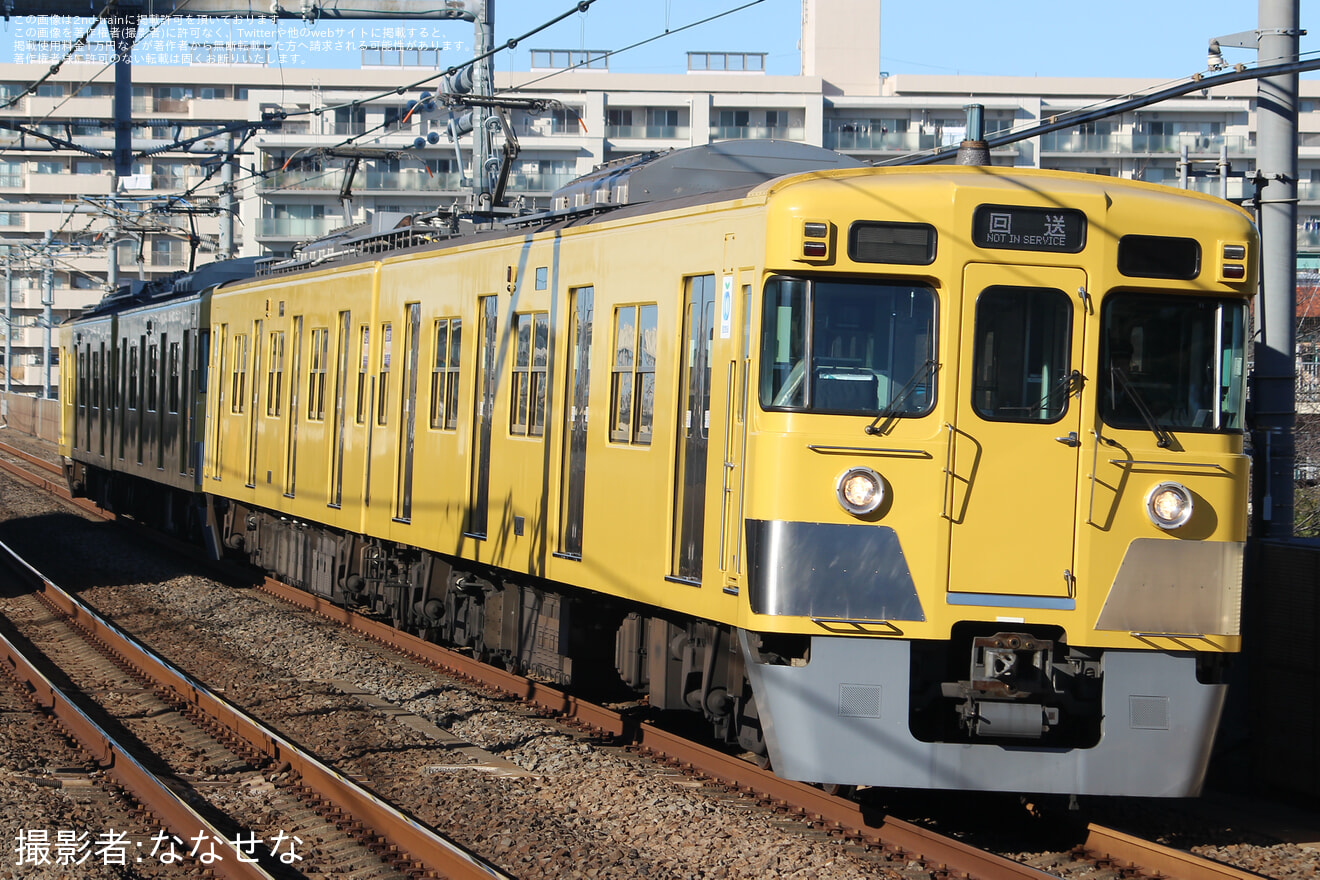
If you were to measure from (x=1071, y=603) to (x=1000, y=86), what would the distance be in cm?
6643

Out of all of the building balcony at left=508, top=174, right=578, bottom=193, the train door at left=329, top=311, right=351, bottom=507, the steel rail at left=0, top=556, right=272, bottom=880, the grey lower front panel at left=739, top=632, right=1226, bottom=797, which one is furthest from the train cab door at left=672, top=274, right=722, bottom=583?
the building balcony at left=508, top=174, right=578, bottom=193

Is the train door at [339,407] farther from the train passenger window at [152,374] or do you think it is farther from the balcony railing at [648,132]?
the balcony railing at [648,132]

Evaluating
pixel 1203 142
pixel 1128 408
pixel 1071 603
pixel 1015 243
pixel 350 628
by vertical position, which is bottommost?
pixel 350 628

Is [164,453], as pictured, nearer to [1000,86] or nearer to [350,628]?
[350,628]

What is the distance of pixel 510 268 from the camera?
996cm

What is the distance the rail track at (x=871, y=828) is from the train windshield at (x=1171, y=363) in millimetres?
1797

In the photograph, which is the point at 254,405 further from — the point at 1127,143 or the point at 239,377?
the point at 1127,143

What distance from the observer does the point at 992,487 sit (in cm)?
673

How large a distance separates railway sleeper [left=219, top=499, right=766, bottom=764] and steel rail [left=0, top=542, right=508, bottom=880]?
164cm

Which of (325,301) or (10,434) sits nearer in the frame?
→ (325,301)

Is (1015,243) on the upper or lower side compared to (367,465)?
upper

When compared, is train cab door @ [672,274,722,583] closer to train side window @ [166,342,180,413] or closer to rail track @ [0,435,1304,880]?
rail track @ [0,435,1304,880]

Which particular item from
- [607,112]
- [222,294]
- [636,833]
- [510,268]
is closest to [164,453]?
[222,294]

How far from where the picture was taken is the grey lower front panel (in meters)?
6.64
